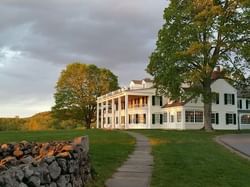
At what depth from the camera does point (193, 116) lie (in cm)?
5869

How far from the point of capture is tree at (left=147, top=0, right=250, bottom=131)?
4291 centimetres

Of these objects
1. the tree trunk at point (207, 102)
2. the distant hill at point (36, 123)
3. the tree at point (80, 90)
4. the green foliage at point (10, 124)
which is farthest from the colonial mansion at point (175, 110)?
the green foliage at point (10, 124)

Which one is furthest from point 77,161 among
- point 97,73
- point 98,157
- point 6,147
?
point 97,73

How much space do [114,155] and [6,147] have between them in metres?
5.97

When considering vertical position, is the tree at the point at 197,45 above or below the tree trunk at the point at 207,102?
above

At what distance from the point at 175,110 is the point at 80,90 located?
27.7 meters

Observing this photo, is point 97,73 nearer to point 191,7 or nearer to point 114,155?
point 191,7

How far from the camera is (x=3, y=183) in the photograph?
20.6ft

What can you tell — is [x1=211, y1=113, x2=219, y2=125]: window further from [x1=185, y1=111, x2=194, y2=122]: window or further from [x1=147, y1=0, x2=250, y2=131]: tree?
[x1=147, y1=0, x2=250, y2=131]: tree

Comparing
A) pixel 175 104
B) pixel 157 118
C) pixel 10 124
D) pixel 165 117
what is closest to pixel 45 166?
pixel 175 104

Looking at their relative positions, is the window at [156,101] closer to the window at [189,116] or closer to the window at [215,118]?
the window at [189,116]

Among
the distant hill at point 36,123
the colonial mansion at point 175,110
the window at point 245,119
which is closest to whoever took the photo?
the colonial mansion at point 175,110

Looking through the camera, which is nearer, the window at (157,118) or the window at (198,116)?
the window at (198,116)

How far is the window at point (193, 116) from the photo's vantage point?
58281mm
